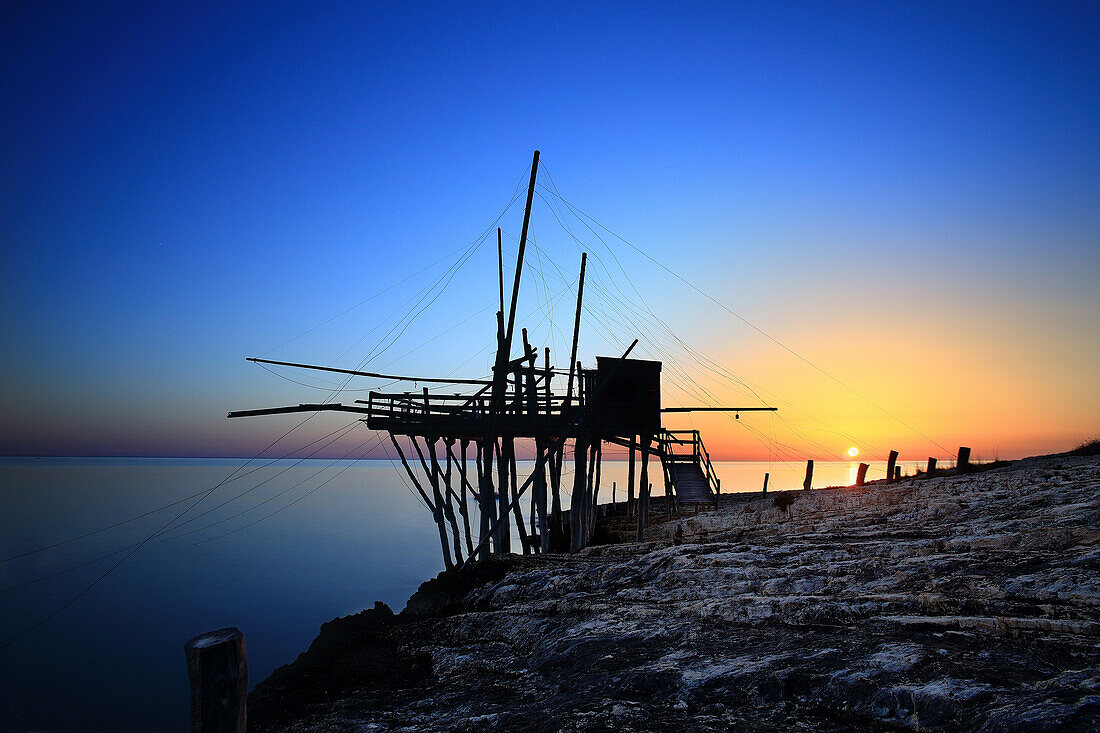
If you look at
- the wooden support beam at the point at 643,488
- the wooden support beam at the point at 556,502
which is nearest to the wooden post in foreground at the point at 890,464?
the wooden support beam at the point at 643,488

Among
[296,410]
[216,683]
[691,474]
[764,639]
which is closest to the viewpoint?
[216,683]

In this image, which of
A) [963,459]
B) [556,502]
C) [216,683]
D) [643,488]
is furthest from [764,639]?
[556,502]

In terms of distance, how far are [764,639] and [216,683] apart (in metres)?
4.73

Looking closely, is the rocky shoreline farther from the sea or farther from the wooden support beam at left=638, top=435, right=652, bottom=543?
the sea

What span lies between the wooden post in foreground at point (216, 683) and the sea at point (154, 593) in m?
14.2

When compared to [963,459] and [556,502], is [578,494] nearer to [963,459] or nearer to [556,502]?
[556,502]

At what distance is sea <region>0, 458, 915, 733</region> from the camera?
58.3 ft

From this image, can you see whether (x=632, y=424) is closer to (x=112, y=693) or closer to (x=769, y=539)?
(x=769, y=539)

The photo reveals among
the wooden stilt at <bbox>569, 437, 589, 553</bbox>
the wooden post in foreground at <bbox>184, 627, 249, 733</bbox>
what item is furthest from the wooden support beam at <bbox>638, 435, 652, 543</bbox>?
the wooden post in foreground at <bbox>184, 627, 249, 733</bbox>

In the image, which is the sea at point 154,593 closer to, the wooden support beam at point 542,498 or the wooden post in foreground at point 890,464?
the wooden support beam at point 542,498

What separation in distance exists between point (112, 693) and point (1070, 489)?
79.3 feet

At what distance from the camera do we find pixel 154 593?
31016 millimetres

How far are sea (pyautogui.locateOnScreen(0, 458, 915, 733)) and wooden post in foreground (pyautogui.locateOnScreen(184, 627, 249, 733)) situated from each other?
14187 mm

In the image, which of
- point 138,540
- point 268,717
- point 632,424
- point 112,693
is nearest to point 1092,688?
point 268,717
